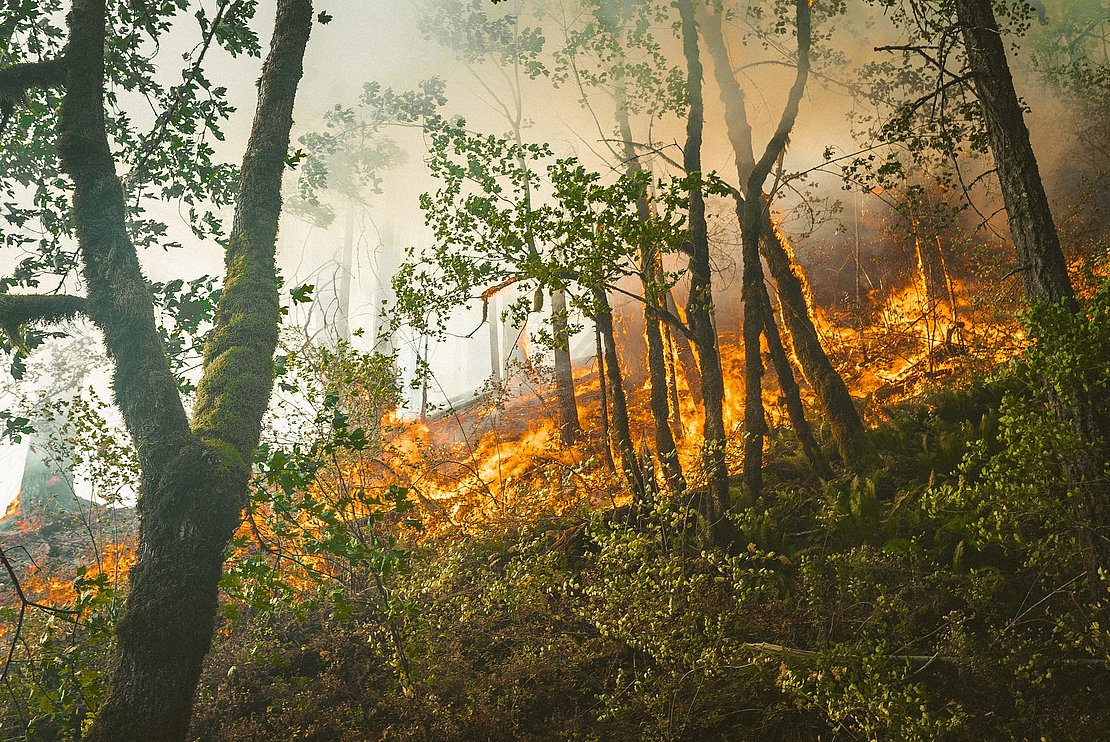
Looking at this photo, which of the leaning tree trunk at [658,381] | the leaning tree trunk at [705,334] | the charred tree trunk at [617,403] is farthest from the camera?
the charred tree trunk at [617,403]

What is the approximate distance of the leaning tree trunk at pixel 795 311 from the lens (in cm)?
918

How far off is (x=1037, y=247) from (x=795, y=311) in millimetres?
5595

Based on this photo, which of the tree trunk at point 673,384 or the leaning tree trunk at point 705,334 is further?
the tree trunk at point 673,384

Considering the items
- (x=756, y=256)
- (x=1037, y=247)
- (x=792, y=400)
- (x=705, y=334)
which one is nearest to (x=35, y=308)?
(x=705, y=334)

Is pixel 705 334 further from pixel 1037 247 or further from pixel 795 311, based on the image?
pixel 1037 247

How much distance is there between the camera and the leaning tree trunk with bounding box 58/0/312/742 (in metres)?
3.85

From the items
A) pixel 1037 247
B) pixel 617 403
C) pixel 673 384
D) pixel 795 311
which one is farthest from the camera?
pixel 673 384

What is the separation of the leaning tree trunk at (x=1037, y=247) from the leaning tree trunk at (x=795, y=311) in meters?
4.23

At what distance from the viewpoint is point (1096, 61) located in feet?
66.7

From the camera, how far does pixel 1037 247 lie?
418 centimetres

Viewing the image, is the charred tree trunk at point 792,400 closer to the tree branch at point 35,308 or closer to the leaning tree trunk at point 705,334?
the leaning tree trunk at point 705,334

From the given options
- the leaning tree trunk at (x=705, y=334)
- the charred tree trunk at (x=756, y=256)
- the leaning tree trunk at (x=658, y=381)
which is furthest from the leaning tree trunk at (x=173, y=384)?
the charred tree trunk at (x=756, y=256)

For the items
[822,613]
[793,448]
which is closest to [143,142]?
[822,613]

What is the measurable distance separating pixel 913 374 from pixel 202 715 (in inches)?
569
